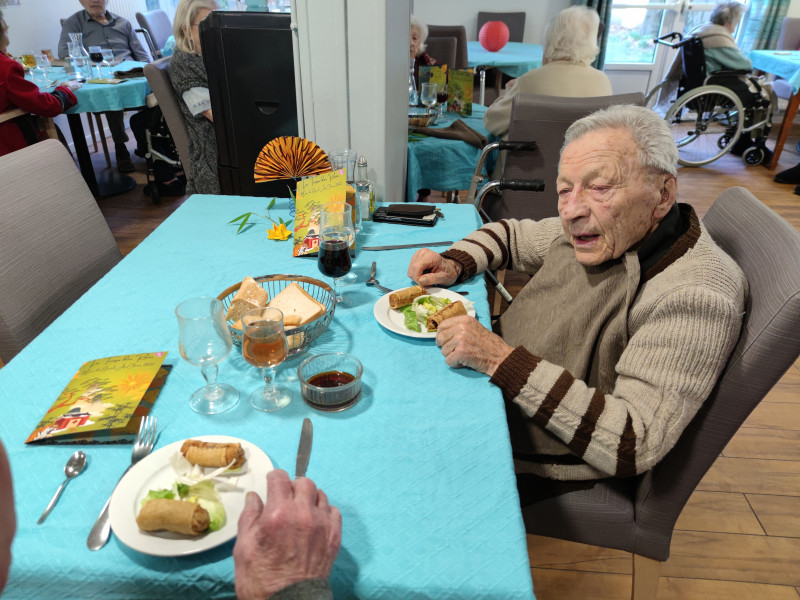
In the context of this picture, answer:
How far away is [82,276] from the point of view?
1.59 m

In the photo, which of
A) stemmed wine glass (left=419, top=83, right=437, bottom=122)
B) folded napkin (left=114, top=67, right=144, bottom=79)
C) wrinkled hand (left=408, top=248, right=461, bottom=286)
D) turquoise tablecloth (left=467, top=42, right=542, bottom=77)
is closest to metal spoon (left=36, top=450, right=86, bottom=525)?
wrinkled hand (left=408, top=248, right=461, bottom=286)

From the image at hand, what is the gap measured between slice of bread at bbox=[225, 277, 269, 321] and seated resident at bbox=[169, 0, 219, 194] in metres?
1.95

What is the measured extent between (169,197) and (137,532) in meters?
4.03

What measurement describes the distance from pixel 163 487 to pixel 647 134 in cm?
109

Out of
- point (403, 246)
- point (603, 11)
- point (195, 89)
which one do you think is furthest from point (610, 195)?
point (603, 11)

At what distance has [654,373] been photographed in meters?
0.96

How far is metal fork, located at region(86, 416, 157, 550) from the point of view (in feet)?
2.36

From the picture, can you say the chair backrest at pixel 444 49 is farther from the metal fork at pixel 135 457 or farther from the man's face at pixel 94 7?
the metal fork at pixel 135 457

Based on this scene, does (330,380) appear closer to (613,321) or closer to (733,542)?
(613,321)

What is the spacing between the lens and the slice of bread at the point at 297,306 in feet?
3.58

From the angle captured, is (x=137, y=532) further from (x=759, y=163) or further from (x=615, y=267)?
(x=759, y=163)

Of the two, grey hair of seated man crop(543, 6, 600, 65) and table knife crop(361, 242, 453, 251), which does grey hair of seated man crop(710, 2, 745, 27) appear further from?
table knife crop(361, 242, 453, 251)

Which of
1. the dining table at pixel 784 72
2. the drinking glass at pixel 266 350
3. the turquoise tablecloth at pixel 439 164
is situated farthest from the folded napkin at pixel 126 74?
the dining table at pixel 784 72

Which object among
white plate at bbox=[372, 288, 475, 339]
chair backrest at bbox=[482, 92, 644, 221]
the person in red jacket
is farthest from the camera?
Answer: the person in red jacket
